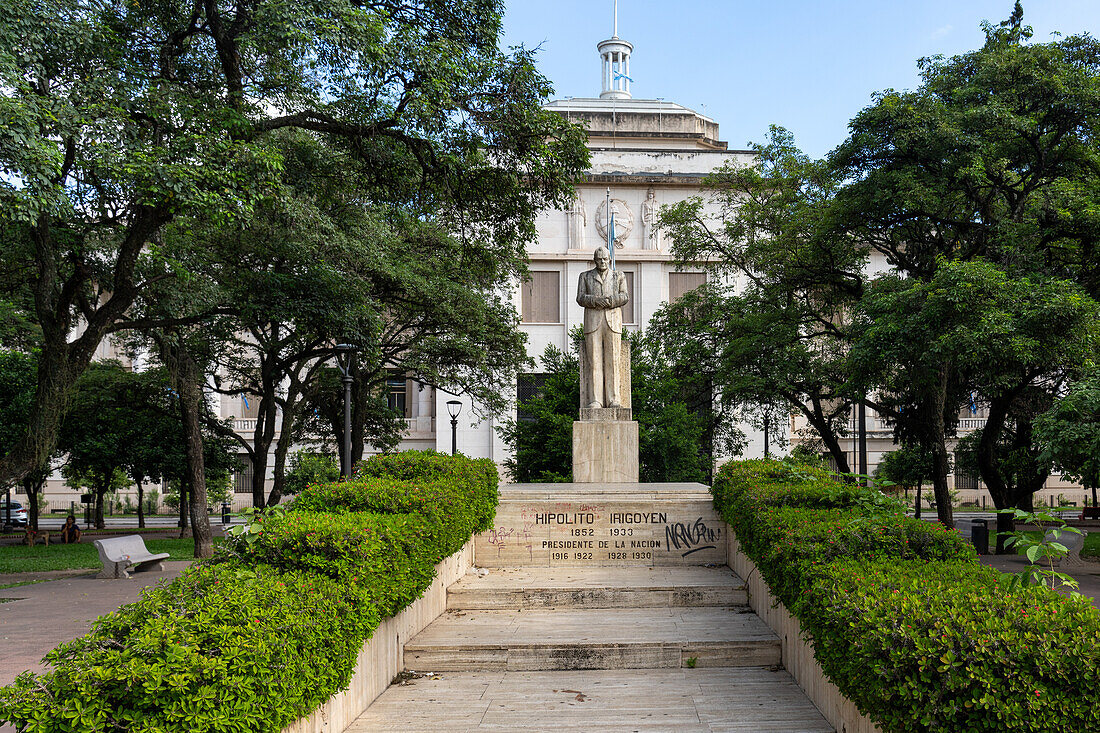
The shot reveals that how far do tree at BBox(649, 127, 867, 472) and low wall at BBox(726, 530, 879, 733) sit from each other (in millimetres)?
12400

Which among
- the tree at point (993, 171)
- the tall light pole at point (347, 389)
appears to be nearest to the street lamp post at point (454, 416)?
the tall light pole at point (347, 389)

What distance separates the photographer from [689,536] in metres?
10.3

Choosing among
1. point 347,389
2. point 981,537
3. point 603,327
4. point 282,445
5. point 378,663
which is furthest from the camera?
point 282,445

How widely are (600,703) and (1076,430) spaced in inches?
442

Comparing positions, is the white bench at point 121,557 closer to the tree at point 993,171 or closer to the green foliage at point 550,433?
the green foliage at point 550,433

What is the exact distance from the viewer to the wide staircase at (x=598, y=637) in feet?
18.5

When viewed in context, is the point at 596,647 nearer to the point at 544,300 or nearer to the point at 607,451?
the point at 607,451

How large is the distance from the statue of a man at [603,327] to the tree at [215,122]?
1563 millimetres

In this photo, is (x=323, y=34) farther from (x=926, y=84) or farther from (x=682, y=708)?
(x=926, y=84)

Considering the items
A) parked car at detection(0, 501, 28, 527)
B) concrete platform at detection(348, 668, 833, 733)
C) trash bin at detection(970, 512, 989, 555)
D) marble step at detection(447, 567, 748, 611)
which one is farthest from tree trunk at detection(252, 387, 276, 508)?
parked car at detection(0, 501, 28, 527)

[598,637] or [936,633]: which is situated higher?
[936,633]

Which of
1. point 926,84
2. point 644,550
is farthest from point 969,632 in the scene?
point 926,84

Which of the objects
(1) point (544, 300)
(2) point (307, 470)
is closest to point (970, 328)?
(1) point (544, 300)

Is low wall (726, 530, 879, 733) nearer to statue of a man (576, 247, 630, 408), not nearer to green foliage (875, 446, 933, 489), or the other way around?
statue of a man (576, 247, 630, 408)
